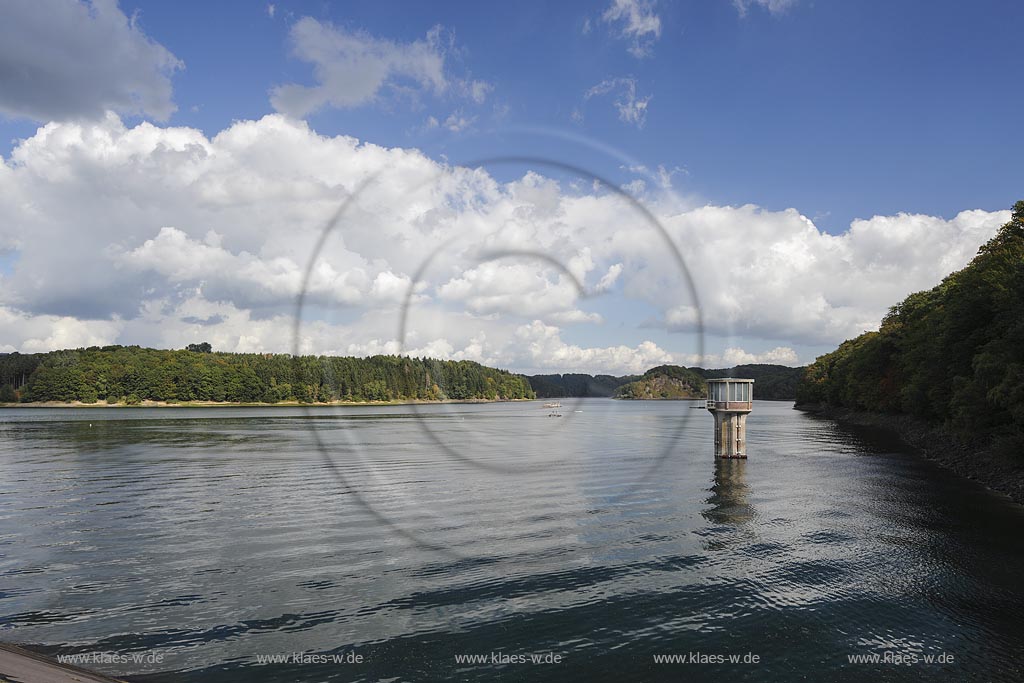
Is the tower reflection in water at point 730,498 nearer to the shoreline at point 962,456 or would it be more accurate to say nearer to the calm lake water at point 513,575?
the calm lake water at point 513,575

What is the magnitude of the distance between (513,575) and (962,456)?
5786cm

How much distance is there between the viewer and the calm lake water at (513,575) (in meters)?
17.6

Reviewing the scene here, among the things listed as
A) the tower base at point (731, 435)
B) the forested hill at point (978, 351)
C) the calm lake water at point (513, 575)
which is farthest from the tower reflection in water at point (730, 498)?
the forested hill at point (978, 351)

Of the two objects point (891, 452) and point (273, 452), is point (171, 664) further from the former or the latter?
point (891, 452)

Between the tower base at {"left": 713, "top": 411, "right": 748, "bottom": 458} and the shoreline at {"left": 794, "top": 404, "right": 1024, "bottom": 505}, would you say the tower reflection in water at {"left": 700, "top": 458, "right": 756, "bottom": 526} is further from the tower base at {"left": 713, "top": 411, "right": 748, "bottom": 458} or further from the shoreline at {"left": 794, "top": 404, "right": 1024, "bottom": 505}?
the shoreline at {"left": 794, "top": 404, "right": 1024, "bottom": 505}

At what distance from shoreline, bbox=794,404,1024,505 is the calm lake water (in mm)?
2358

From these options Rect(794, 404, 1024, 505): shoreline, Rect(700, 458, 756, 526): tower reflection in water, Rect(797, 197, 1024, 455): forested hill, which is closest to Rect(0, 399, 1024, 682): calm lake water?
Rect(700, 458, 756, 526): tower reflection in water

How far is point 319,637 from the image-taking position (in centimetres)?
1855

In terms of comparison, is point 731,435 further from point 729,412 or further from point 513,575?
point 513,575

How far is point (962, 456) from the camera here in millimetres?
60562

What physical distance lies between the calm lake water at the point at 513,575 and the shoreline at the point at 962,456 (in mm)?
2358

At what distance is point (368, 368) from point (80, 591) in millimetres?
69477

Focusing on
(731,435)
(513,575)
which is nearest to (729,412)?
(731,435)

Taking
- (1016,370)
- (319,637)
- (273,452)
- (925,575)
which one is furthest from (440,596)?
(273,452)
